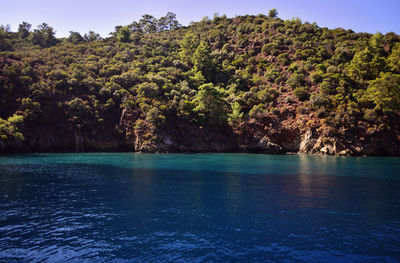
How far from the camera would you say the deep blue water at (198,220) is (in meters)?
12.6

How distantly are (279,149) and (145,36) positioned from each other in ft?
308

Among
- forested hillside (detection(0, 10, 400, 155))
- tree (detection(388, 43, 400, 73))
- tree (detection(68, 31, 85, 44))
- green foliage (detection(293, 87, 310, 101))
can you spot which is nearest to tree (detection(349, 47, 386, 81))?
forested hillside (detection(0, 10, 400, 155))

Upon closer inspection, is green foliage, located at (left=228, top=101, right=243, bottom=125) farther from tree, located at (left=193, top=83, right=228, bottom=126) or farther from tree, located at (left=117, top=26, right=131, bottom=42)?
tree, located at (left=117, top=26, right=131, bottom=42)

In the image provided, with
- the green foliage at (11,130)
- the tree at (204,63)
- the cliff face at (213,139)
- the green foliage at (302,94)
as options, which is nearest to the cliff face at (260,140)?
the cliff face at (213,139)

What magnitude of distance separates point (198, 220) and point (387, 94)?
219 ft

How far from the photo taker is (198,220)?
1712 centimetres

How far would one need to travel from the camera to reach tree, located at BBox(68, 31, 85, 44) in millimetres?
124512

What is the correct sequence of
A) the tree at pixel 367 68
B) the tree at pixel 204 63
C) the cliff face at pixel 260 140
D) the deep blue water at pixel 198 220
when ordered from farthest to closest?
the tree at pixel 204 63, the tree at pixel 367 68, the cliff face at pixel 260 140, the deep blue water at pixel 198 220

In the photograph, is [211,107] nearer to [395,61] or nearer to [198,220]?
[395,61]

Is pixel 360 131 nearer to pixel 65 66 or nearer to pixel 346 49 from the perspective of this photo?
pixel 346 49

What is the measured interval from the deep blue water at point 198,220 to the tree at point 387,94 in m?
42.4

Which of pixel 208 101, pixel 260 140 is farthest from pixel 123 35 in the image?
pixel 260 140

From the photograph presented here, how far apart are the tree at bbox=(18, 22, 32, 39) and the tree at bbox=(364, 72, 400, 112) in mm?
143337

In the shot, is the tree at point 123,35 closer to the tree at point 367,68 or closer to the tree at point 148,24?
the tree at point 148,24
